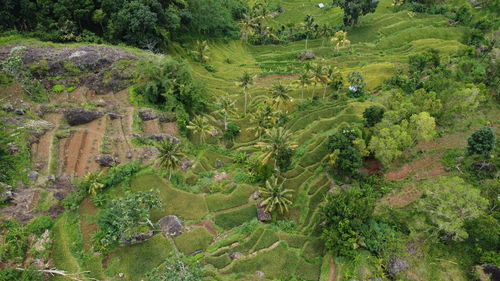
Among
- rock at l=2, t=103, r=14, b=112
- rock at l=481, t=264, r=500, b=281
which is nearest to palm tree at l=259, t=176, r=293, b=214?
rock at l=481, t=264, r=500, b=281

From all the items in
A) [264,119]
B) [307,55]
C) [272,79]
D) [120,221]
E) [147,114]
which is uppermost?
[307,55]

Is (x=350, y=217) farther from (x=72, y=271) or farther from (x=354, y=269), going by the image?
(x=72, y=271)

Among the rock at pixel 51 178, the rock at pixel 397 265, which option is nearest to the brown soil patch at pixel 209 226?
the rock at pixel 51 178

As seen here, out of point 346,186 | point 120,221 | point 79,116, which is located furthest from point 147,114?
point 346,186

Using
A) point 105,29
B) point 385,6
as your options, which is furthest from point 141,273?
point 385,6

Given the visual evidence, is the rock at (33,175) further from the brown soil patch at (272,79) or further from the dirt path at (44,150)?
the brown soil patch at (272,79)

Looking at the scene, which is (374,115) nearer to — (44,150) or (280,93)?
(280,93)

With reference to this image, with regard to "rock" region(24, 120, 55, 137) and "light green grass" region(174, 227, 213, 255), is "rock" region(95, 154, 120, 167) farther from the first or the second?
"light green grass" region(174, 227, 213, 255)
